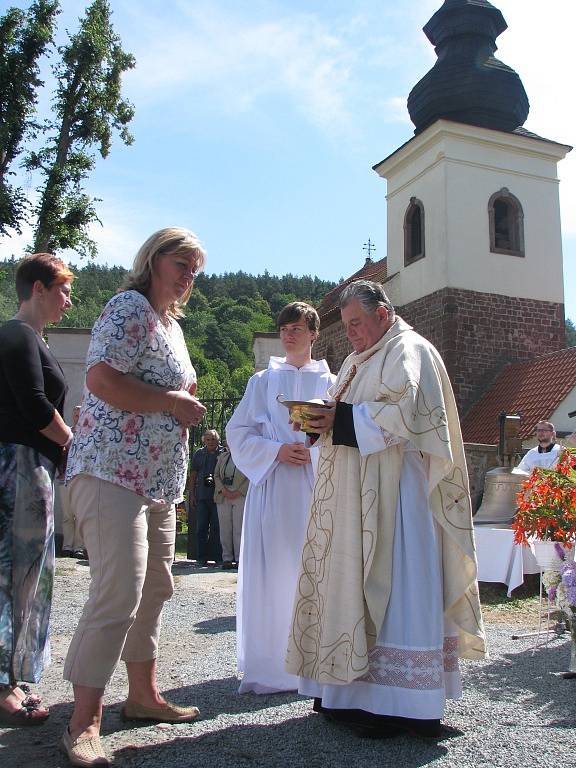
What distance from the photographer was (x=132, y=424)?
9.93 feet

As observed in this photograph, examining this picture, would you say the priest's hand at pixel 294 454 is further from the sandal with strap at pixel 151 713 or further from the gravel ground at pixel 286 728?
the sandal with strap at pixel 151 713

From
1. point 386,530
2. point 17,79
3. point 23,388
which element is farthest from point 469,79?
point 23,388

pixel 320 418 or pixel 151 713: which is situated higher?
pixel 320 418

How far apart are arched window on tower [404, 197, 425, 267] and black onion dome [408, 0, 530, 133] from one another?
2497 mm

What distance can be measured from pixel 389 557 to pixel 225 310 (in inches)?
3690

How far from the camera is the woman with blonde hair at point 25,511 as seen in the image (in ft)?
10.7

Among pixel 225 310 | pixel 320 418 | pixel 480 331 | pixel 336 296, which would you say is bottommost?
pixel 320 418

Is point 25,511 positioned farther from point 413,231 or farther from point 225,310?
point 225,310

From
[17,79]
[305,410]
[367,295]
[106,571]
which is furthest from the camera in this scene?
[17,79]

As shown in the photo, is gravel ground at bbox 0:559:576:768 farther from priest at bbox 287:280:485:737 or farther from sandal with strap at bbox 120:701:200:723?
priest at bbox 287:280:485:737

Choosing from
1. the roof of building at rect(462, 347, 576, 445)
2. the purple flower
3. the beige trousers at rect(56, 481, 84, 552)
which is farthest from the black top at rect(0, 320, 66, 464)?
the roof of building at rect(462, 347, 576, 445)

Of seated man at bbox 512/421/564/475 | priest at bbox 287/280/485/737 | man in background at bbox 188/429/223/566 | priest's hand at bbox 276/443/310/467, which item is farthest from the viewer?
man in background at bbox 188/429/223/566

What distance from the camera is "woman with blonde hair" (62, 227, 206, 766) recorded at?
284 cm

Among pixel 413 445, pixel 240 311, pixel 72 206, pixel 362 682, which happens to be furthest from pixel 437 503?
pixel 240 311
